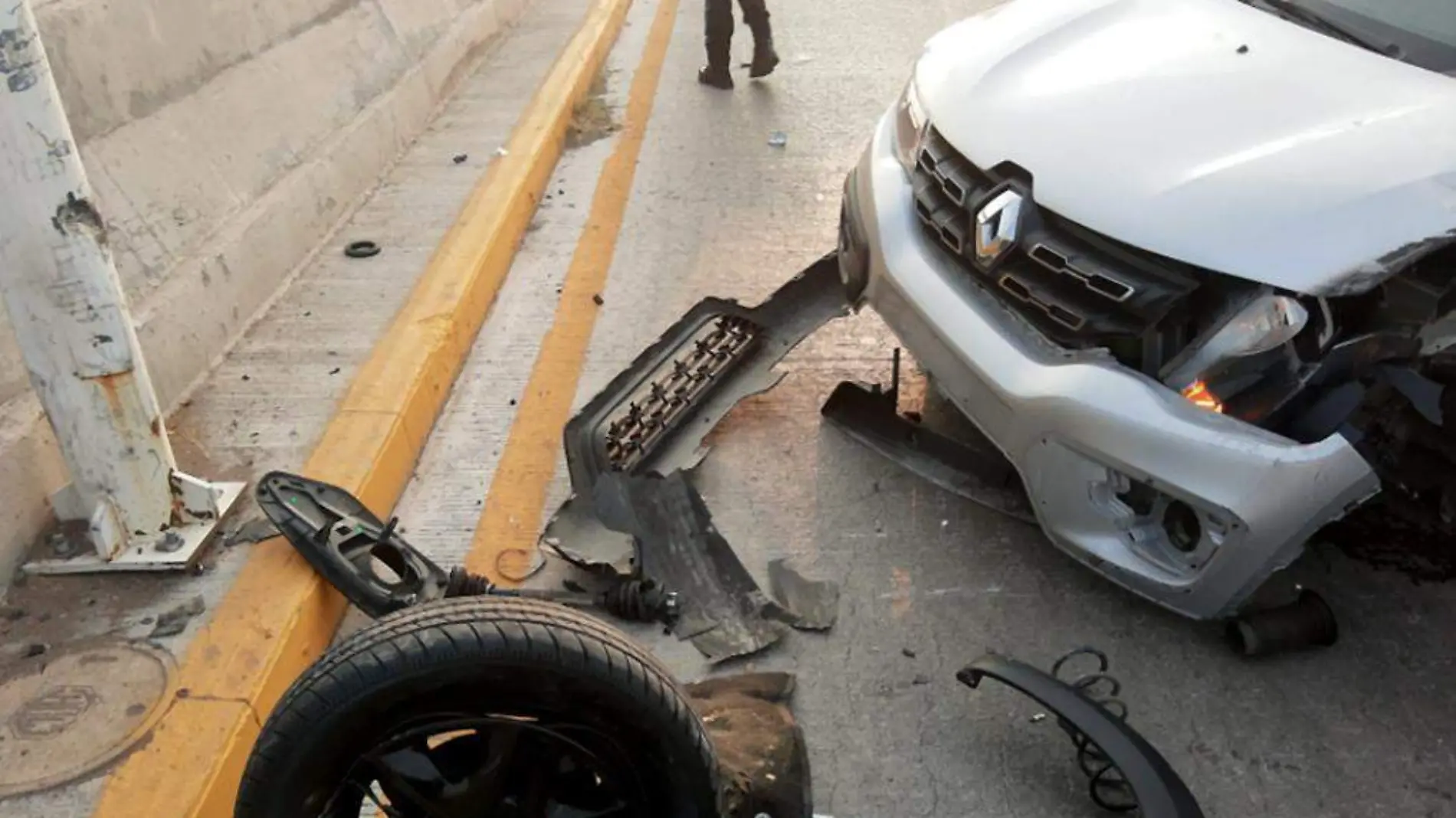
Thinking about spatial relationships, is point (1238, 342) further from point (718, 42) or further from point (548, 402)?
point (718, 42)

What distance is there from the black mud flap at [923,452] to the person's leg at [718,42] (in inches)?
190

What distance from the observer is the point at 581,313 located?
5238 mm

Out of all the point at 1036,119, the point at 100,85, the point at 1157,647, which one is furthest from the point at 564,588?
the point at 100,85

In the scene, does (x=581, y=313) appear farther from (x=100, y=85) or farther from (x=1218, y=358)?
(x=1218, y=358)

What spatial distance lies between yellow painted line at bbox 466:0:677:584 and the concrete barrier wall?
44.0 inches

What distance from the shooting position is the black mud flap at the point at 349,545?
10.6 feet

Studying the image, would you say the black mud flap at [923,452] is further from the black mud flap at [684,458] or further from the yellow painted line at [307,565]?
the yellow painted line at [307,565]

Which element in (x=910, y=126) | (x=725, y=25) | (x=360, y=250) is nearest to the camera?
(x=910, y=126)

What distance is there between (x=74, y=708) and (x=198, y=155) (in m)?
2.48

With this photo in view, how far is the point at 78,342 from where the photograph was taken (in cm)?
306

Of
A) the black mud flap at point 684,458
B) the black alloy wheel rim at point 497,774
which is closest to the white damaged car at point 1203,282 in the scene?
the black mud flap at point 684,458

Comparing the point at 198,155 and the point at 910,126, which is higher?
the point at 910,126

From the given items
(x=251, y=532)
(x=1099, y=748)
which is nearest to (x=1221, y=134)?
(x=1099, y=748)

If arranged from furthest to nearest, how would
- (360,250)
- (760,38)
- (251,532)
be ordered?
1. (760,38)
2. (360,250)
3. (251,532)
